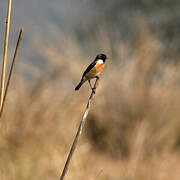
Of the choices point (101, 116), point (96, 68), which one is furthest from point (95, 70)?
point (101, 116)

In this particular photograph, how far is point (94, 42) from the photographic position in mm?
6387

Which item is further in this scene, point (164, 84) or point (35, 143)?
point (164, 84)

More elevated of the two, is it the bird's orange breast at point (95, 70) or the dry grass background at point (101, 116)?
the dry grass background at point (101, 116)

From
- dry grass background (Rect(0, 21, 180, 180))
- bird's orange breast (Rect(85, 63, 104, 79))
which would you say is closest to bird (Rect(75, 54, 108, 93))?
bird's orange breast (Rect(85, 63, 104, 79))

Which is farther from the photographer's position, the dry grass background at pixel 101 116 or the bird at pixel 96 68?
the dry grass background at pixel 101 116

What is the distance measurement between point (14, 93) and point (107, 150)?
163cm

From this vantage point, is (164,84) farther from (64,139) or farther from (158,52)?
(64,139)

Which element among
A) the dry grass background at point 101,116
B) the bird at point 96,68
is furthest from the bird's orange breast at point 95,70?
the dry grass background at point 101,116

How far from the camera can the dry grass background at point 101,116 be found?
12.8ft

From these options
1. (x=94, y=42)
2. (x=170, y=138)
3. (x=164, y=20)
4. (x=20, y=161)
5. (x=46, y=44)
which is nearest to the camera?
(x=20, y=161)

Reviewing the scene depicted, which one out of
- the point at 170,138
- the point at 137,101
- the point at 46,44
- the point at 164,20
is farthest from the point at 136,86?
the point at 164,20

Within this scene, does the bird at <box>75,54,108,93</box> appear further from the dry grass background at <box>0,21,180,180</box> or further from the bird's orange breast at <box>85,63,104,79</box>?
the dry grass background at <box>0,21,180,180</box>

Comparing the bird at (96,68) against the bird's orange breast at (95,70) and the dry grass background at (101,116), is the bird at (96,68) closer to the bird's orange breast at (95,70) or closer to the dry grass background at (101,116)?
the bird's orange breast at (95,70)

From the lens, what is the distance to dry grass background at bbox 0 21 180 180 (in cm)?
389
